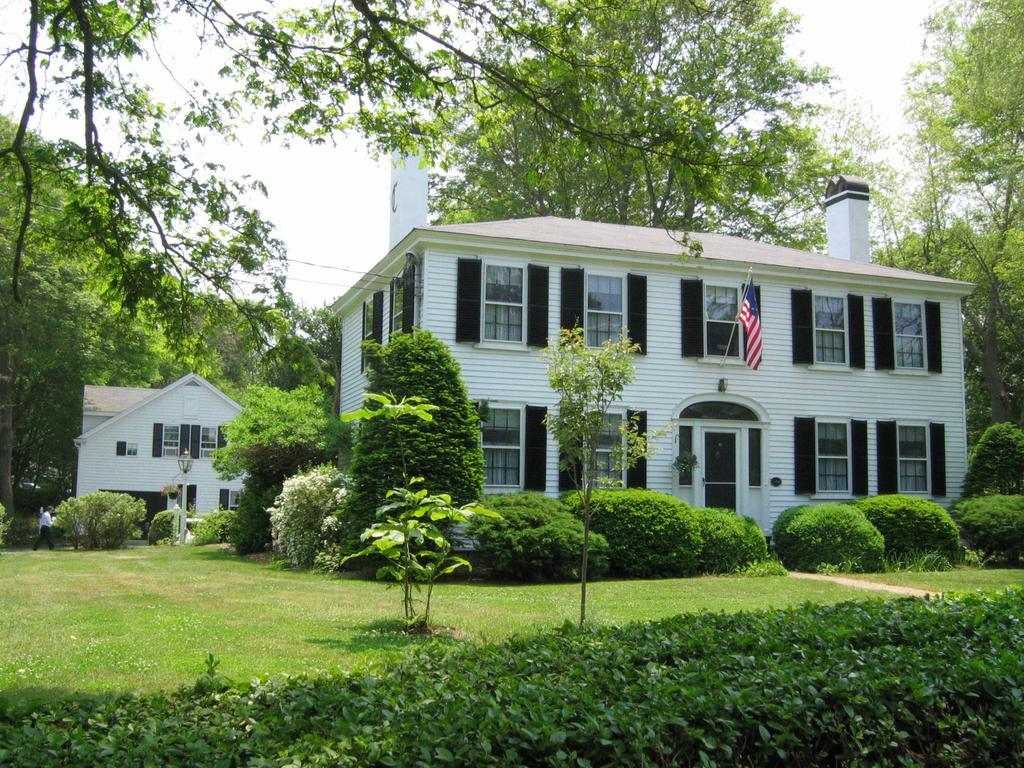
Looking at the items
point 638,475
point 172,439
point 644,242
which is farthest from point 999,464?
point 172,439

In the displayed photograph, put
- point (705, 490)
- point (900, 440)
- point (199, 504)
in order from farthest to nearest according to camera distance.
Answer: point (199, 504)
point (900, 440)
point (705, 490)

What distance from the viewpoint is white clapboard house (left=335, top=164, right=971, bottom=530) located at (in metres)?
16.8

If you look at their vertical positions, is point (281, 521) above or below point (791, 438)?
below

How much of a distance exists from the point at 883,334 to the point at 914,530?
4.80 m

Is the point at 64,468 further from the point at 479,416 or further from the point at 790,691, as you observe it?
the point at 790,691

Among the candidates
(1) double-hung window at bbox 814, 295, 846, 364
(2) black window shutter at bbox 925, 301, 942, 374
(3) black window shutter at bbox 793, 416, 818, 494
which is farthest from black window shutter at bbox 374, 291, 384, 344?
(2) black window shutter at bbox 925, 301, 942, 374

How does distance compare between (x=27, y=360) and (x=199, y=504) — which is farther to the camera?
(x=199, y=504)

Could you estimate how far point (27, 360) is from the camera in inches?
1313

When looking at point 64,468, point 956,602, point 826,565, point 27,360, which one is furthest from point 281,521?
point 64,468

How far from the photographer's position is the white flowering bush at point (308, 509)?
15.9 m

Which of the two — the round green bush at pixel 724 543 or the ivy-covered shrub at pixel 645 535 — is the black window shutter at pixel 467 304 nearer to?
the ivy-covered shrub at pixel 645 535

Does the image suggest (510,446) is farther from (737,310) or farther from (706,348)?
(737,310)

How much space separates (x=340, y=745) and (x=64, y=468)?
149ft

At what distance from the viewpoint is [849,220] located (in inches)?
877
